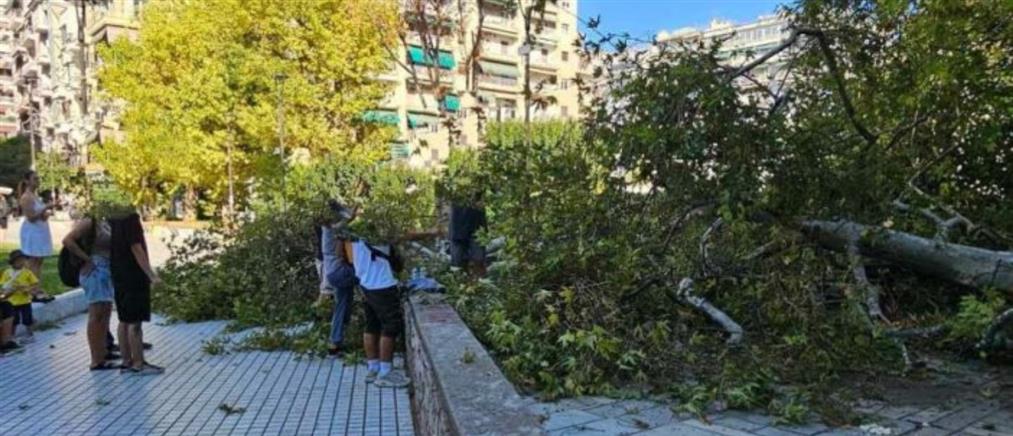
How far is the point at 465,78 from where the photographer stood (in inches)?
1083

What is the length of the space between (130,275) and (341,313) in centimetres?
183

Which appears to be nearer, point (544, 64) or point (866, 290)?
point (866, 290)

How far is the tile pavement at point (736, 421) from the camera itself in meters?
3.88

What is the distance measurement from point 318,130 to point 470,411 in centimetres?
2248

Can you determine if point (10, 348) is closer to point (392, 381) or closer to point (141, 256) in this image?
point (141, 256)

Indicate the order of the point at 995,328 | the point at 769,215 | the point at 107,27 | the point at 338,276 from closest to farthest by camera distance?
the point at 995,328
the point at 769,215
the point at 338,276
the point at 107,27

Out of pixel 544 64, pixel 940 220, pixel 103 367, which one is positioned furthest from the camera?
pixel 544 64

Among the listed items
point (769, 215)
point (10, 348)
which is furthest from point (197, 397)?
point (769, 215)

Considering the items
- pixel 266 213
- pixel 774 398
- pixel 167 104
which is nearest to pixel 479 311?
pixel 774 398

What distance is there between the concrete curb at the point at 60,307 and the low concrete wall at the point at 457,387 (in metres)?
5.75

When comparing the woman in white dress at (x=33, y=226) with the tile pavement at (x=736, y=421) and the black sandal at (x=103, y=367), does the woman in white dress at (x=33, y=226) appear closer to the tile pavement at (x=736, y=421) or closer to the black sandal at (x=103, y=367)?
the black sandal at (x=103, y=367)

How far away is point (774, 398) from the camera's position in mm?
4355

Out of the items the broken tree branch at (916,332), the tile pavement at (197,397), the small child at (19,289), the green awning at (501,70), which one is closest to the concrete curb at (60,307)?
the small child at (19,289)

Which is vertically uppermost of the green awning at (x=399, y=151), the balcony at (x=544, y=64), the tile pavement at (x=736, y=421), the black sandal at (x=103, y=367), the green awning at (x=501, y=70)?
the balcony at (x=544, y=64)
